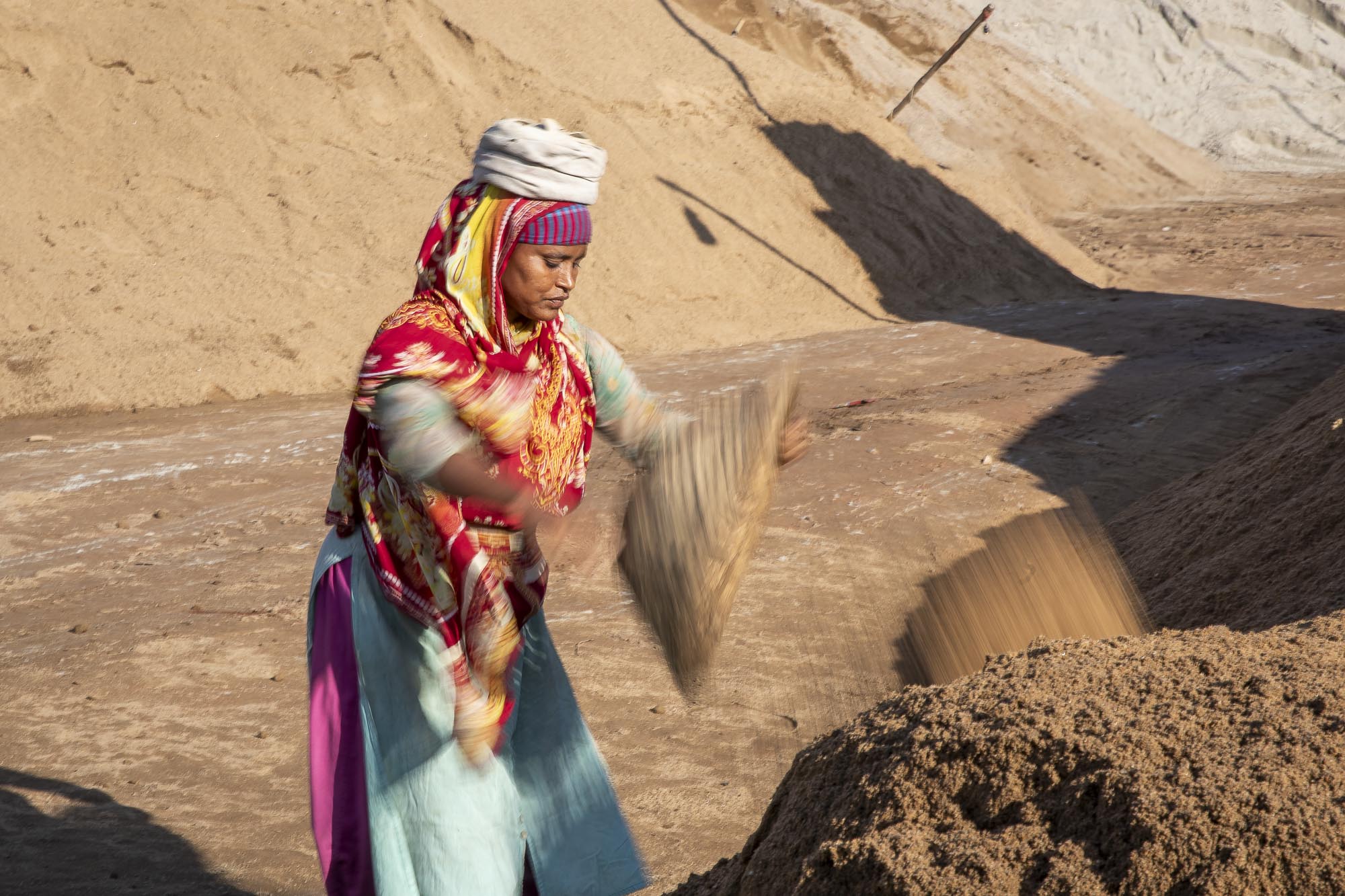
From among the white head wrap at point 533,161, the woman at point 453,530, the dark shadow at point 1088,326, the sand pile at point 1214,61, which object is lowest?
the dark shadow at point 1088,326

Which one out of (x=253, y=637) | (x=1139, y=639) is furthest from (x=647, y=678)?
(x=1139, y=639)

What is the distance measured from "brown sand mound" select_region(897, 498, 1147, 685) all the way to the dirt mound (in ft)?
0.63

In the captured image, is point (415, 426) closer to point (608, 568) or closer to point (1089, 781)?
point (1089, 781)

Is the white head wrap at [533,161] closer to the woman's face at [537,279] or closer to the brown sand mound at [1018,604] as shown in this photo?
the woman's face at [537,279]

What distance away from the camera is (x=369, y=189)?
10.9m

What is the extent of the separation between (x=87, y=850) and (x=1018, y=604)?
248cm

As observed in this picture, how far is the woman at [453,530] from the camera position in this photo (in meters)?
1.74

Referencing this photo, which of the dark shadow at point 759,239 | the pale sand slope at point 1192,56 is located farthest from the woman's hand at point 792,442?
the pale sand slope at point 1192,56

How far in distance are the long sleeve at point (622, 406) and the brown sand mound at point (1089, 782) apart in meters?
0.63

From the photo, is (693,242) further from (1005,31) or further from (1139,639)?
(1005,31)

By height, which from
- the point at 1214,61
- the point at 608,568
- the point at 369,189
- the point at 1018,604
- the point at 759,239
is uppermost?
the point at 1214,61

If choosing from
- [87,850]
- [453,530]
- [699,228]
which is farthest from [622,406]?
[699,228]

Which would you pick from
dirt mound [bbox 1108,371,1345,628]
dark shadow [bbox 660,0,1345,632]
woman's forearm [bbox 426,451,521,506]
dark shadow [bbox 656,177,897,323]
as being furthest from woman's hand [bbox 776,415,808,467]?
dark shadow [bbox 656,177,897,323]

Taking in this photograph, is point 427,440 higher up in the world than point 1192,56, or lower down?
lower down
